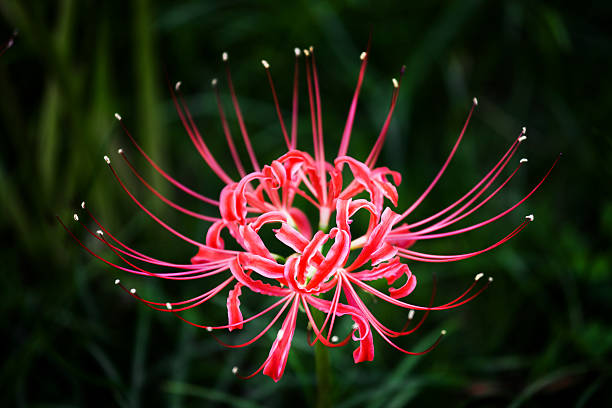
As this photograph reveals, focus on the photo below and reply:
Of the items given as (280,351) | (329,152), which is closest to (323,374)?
(280,351)

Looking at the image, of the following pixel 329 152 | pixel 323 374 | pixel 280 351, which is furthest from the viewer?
pixel 329 152

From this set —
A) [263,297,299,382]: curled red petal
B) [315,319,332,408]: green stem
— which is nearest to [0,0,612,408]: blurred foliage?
[315,319,332,408]: green stem

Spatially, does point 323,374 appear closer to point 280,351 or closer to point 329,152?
point 280,351

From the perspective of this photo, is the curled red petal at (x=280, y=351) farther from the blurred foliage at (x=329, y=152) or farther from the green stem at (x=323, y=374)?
the blurred foliage at (x=329, y=152)

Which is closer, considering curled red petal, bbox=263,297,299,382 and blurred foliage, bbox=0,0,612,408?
curled red petal, bbox=263,297,299,382

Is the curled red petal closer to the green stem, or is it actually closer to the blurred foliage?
the green stem

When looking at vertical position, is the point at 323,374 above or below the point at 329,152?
below

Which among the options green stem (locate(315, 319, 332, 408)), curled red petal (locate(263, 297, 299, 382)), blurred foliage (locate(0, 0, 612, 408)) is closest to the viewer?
curled red petal (locate(263, 297, 299, 382))

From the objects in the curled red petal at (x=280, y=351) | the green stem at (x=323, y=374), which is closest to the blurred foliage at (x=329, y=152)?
the green stem at (x=323, y=374)

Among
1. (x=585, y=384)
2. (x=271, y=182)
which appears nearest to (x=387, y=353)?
(x=585, y=384)

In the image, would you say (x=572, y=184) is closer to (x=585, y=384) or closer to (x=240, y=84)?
Result: (x=585, y=384)
